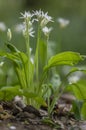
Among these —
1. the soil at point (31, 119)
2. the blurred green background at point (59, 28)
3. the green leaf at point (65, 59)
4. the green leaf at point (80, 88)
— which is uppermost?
the blurred green background at point (59, 28)

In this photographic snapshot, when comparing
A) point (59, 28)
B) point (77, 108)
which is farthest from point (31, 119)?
point (59, 28)

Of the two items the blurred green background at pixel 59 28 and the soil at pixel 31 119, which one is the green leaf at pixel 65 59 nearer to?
the soil at pixel 31 119

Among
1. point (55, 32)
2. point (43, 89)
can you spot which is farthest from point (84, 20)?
point (43, 89)

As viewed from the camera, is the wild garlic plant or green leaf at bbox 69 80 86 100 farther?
green leaf at bbox 69 80 86 100

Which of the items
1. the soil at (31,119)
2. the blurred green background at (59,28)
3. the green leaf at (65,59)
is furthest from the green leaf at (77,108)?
the blurred green background at (59,28)

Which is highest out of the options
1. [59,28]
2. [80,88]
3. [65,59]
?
[59,28]

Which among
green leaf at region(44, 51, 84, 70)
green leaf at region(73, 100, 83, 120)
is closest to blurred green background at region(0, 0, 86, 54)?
green leaf at region(44, 51, 84, 70)

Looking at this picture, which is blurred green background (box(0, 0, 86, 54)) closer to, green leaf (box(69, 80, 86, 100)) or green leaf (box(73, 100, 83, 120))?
green leaf (box(69, 80, 86, 100))

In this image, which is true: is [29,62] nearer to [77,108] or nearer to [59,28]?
[77,108]

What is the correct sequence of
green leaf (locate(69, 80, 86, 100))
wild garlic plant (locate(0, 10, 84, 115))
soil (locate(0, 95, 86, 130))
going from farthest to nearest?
green leaf (locate(69, 80, 86, 100)), wild garlic plant (locate(0, 10, 84, 115)), soil (locate(0, 95, 86, 130))
